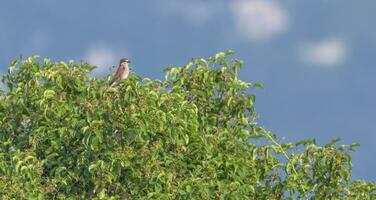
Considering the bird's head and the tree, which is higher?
the bird's head

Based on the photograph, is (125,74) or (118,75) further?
(125,74)

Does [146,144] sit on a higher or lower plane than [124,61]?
lower

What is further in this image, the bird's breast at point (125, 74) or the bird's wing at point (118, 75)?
the bird's breast at point (125, 74)

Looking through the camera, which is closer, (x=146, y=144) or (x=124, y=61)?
(x=146, y=144)

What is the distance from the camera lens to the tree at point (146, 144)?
821 inches

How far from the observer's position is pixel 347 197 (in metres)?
23.4

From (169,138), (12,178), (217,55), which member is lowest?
(12,178)

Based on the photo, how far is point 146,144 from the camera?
20812 mm

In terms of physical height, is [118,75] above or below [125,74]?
below

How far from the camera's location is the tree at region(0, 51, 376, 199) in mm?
20844

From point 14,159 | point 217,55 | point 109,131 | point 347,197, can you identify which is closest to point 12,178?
point 14,159

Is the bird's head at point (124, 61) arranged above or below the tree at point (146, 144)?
above

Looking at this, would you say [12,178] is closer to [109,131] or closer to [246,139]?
[109,131]

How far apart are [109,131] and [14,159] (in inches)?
83.5
